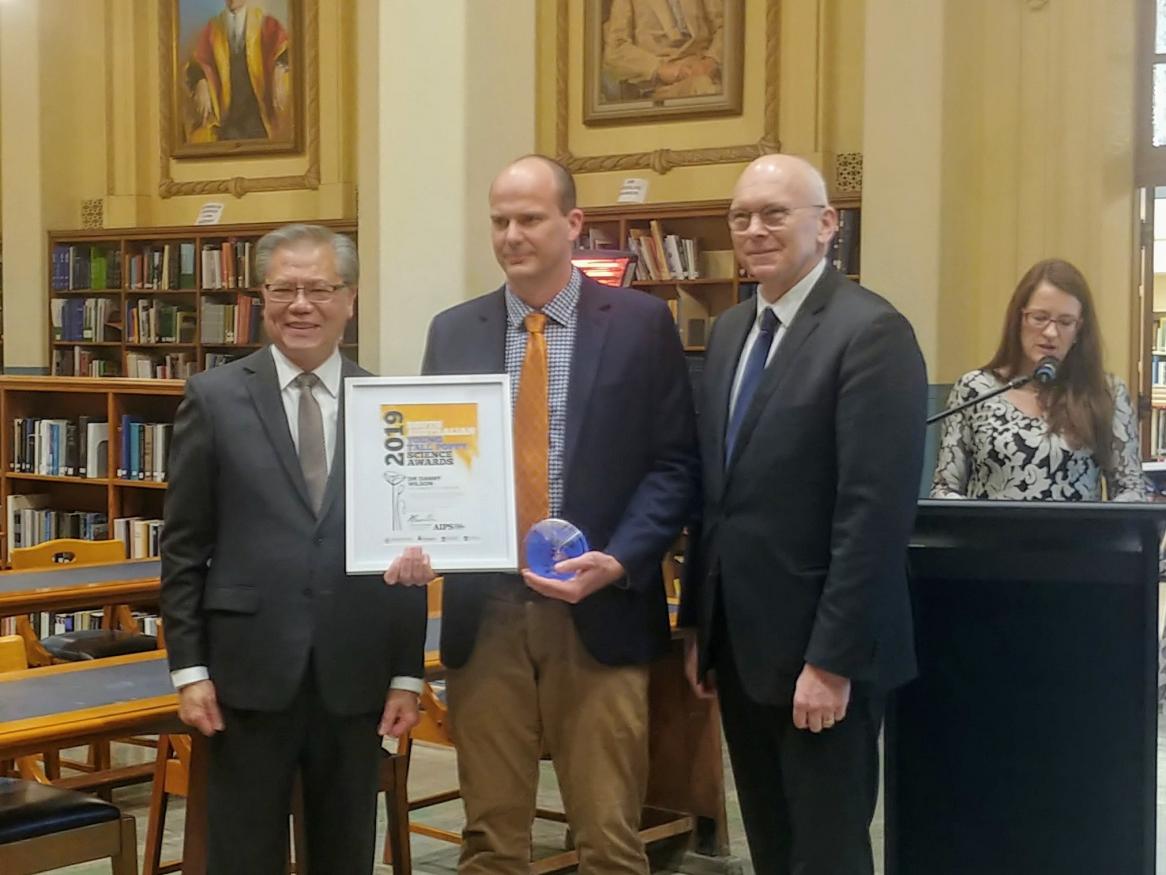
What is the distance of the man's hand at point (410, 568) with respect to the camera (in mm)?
2463

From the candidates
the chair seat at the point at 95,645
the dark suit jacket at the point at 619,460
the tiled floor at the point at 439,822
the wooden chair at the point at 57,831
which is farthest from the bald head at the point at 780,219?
the chair seat at the point at 95,645

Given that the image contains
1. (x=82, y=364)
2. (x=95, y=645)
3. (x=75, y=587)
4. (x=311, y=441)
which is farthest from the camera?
(x=82, y=364)

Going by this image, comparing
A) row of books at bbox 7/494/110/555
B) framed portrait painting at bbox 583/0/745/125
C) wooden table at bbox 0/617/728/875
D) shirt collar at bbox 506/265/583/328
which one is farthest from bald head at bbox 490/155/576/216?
framed portrait painting at bbox 583/0/745/125

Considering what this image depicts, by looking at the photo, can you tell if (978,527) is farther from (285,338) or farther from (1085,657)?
(285,338)

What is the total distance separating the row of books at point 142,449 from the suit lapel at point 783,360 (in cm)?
538

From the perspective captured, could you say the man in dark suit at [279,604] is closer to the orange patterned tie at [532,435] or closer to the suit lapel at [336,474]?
the suit lapel at [336,474]

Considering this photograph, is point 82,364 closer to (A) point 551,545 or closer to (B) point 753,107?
(B) point 753,107

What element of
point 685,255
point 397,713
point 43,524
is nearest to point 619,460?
point 397,713

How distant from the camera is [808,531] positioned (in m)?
2.49

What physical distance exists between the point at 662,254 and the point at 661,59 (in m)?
1.35

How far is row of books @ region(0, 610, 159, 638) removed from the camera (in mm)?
7074

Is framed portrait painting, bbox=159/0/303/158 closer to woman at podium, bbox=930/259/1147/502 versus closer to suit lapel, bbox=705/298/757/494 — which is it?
woman at podium, bbox=930/259/1147/502

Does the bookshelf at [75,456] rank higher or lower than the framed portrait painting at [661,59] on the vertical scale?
lower

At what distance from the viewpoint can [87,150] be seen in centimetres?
1113
